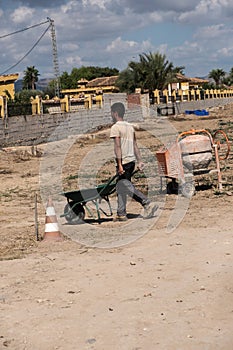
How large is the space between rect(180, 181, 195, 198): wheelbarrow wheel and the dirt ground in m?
0.51

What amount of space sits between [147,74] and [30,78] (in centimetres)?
5695

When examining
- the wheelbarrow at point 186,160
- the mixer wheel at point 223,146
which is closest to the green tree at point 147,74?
the mixer wheel at point 223,146

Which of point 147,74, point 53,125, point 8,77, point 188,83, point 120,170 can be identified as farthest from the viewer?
point 188,83

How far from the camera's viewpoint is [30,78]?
11762 cm

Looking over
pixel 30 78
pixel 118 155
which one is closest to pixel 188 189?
pixel 118 155

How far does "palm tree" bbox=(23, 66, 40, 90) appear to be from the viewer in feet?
382

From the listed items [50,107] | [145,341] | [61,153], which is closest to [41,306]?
[145,341]

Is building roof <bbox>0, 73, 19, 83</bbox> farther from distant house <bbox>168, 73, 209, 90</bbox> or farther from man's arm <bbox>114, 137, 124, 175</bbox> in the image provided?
distant house <bbox>168, 73, 209, 90</bbox>

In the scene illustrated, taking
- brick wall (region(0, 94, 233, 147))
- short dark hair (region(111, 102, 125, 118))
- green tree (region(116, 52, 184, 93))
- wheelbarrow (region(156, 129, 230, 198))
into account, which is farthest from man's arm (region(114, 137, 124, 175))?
green tree (region(116, 52, 184, 93))

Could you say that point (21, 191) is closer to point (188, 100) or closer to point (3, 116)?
point (3, 116)

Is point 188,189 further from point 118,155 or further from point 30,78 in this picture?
point 30,78

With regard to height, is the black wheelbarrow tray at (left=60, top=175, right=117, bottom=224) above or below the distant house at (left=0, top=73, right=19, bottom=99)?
below

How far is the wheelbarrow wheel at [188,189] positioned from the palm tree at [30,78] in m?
106

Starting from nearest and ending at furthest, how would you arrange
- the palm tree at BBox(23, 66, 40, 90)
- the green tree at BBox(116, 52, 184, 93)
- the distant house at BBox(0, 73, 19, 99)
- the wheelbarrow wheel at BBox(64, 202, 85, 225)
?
the wheelbarrow wheel at BBox(64, 202, 85, 225) → the distant house at BBox(0, 73, 19, 99) → the green tree at BBox(116, 52, 184, 93) → the palm tree at BBox(23, 66, 40, 90)
